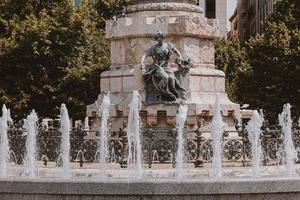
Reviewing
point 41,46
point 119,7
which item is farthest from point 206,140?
point 119,7

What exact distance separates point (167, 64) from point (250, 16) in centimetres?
6668

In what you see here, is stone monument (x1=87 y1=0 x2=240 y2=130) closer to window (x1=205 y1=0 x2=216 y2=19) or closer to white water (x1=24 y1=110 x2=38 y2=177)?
white water (x1=24 y1=110 x2=38 y2=177)

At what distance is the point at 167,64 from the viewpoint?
18.6 metres

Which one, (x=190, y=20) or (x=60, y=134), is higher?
(x=190, y=20)

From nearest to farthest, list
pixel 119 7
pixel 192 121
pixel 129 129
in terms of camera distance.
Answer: pixel 129 129 → pixel 192 121 → pixel 119 7

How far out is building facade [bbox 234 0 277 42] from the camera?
6988 centimetres

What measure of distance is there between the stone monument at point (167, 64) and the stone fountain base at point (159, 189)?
23.1ft

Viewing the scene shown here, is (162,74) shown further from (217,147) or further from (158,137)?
(217,147)

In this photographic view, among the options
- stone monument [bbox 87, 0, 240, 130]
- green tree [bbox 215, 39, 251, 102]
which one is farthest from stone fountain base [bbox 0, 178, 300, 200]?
green tree [bbox 215, 39, 251, 102]

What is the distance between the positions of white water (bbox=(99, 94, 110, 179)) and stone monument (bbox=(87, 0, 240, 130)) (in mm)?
658

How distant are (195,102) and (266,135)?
2.84 metres

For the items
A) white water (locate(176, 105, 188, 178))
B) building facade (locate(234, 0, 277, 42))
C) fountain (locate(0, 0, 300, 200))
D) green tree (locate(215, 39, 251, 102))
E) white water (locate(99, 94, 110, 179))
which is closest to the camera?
fountain (locate(0, 0, 300, 200))

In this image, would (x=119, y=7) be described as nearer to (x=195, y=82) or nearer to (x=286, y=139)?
(x=195, y=82)

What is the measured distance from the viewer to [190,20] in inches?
757
